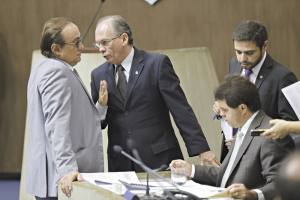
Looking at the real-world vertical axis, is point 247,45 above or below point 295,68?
above

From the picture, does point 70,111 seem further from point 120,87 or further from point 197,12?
point 197,12

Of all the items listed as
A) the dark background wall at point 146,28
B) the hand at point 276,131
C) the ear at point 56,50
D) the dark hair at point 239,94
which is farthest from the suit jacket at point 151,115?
the dark background wall at point 146,28

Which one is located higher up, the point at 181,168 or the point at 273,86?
the point at 273,86

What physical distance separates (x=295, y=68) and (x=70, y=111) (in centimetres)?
374

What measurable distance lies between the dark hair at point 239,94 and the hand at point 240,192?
430 millimetres

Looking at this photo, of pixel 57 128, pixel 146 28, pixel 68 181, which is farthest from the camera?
pixel 146 28

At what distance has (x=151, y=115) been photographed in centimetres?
412

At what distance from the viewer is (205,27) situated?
7.09 metres

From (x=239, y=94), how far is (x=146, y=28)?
401cm

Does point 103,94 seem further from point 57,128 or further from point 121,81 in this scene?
point 57,128

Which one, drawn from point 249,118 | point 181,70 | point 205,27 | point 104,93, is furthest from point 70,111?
point 205,27

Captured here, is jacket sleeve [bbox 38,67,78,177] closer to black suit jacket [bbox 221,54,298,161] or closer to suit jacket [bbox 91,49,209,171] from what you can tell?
suit jacket [bbox 91,49,209,171]

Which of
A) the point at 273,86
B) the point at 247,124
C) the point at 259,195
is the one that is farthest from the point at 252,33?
the point at 259,195

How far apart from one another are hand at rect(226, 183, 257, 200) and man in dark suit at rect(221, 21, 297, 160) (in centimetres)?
115
